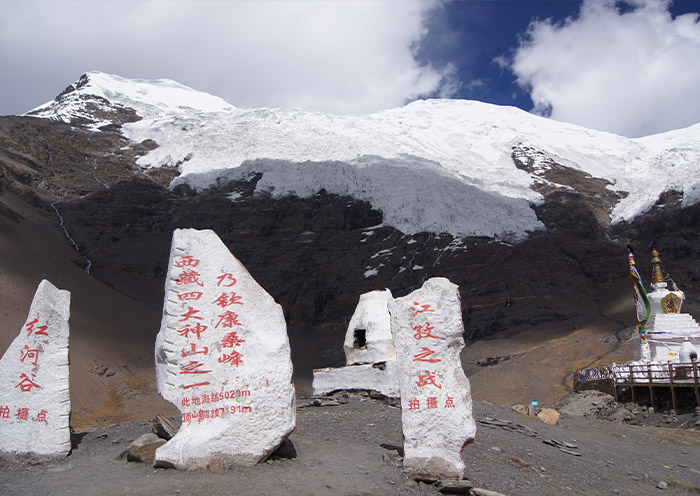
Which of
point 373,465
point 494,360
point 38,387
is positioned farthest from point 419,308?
point 494,360

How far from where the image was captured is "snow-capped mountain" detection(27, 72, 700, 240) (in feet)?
234

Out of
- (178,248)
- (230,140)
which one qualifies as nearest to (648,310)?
(178,248)

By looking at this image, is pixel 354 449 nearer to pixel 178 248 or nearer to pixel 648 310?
pixel 178 248

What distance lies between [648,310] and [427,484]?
1967 cm

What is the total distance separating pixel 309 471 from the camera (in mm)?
6730

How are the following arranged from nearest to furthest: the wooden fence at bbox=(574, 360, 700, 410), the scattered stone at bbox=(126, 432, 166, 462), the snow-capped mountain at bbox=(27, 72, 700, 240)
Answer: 1. the scattered stone at bbox=(126, 432, 166, 462)
2. the wooden fence at bbox=(574, 360, 700, 410)
3. the snow-capped mountain at bbox=(27, 72, 700, 240)

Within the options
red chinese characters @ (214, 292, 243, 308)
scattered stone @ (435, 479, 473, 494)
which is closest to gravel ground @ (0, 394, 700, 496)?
Answer: scattered stone @ (435, 479, 473, 494)

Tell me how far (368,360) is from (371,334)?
639 mm

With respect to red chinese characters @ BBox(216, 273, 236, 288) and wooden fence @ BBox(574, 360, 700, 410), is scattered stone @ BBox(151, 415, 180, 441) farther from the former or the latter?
wooden fence @ BBox(574, 360, 700, 410)

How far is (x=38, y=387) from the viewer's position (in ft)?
27.9

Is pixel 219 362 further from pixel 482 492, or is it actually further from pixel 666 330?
pixel 666 330

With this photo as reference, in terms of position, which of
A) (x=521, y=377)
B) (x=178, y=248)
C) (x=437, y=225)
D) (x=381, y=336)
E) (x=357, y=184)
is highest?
(x=357, y=184)

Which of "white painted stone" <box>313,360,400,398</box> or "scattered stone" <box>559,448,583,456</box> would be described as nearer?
"scattered stone" <box>559,448,583,456</box>

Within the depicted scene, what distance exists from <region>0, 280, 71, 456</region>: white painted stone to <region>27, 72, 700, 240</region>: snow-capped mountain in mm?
59639
